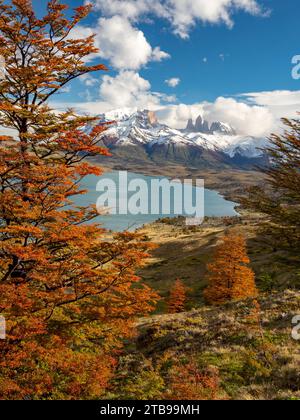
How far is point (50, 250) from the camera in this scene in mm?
14156

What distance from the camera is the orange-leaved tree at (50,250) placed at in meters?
12.1

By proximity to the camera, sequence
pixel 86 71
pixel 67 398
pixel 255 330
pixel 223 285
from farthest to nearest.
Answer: pixel 223 285 → pixel 255 330 → pixel 86 71 → pixel 67 398

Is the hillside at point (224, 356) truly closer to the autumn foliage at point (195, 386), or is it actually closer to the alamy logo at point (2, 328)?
the autumn foliage at point (195, 386)

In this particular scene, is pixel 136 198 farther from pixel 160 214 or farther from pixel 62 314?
pixel 62 314

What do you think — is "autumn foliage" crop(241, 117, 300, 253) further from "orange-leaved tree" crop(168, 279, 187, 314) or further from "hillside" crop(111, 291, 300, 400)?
"orange-leaved tree" crop(168, 279, 187, 314)

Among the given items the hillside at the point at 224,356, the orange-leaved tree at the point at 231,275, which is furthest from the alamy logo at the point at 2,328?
the orange-leaved tree at the point at 231,275

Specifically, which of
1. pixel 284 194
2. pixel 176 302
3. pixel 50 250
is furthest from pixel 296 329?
pixel 176 302

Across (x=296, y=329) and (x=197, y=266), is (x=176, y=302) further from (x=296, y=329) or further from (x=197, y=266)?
(x=197, y=266)

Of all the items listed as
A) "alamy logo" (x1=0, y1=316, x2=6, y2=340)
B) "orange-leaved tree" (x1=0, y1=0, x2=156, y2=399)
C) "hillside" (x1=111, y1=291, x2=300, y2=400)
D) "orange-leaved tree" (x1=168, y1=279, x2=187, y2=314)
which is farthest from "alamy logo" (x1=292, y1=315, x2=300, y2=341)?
"orange-leaved tree" (x1=168, y1=279, x2=187, y2=314)

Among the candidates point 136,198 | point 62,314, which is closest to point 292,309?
point 62,314

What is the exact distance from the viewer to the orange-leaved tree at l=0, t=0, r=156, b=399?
39.7ft
